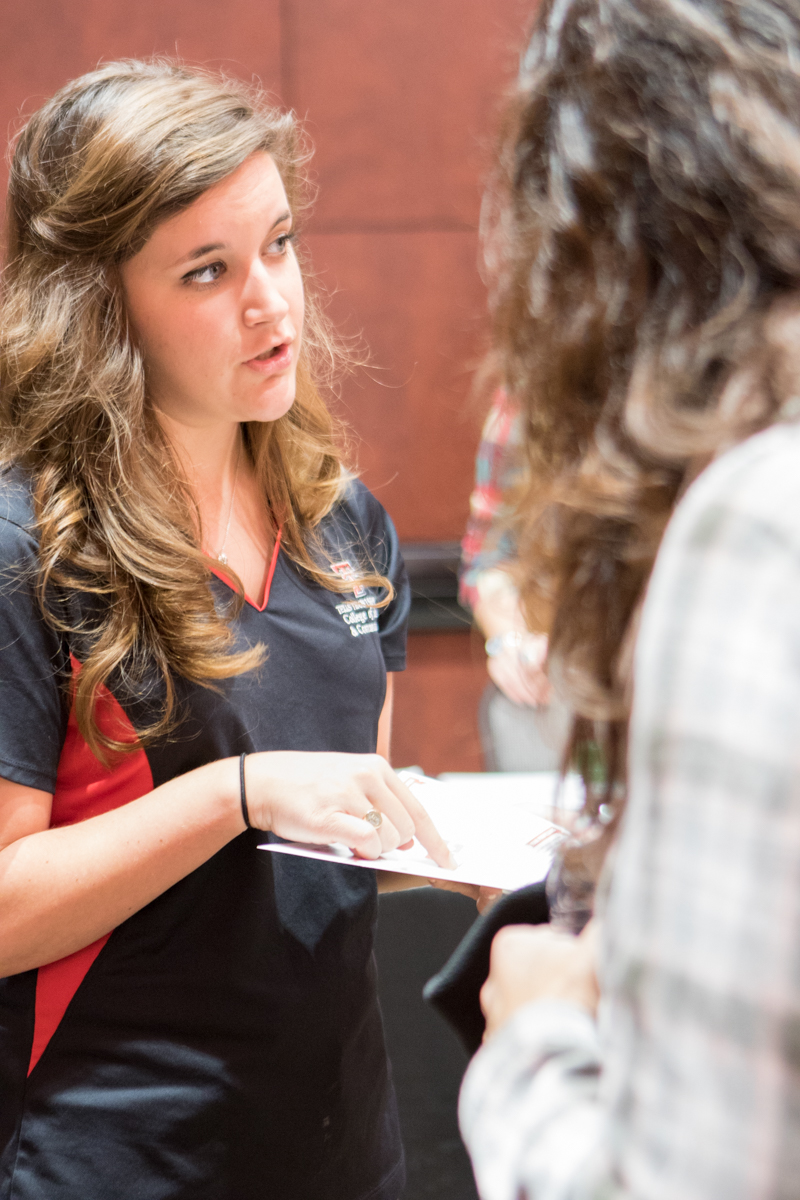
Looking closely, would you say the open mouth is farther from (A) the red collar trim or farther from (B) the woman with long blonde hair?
(A) the red collar trim

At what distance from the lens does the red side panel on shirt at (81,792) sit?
1036mm

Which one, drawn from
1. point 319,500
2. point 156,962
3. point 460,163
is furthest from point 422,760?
point 156,962

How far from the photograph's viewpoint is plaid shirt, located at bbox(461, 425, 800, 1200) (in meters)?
0.39

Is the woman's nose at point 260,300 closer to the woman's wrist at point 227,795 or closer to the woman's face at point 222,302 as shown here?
the woman's face at point 222,302

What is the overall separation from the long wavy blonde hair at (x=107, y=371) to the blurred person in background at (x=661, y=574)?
521 mm

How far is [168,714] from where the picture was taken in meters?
1.05

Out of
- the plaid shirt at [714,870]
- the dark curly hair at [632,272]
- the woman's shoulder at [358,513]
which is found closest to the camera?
the plaid shirt at [714,870]

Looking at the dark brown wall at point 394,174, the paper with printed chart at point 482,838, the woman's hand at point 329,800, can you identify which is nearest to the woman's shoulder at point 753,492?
the paper with printed chart at point 482,838

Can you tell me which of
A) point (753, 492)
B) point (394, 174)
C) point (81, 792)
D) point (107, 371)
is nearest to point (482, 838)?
point (81, 792)

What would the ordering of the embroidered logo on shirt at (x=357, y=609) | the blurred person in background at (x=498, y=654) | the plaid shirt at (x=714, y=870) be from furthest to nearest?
the blurred person in background at (x=498, y=654), the embroidered logo on shirt at (x=357, y=609), the plaid shirt at (x=714, y=870)

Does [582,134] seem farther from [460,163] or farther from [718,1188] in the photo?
[460,163]

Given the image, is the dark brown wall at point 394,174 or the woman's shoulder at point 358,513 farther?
the dark brown wall at point 394,174

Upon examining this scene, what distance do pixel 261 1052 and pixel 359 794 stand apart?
1.00 ft

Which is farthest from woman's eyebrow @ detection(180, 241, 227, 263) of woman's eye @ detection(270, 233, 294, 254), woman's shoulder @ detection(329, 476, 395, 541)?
woman's shoulder @ detection(329, 476, 395, 541)
